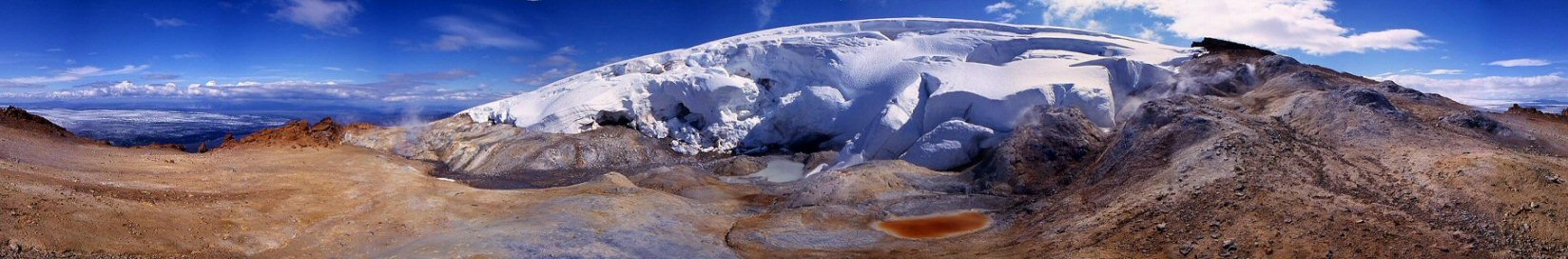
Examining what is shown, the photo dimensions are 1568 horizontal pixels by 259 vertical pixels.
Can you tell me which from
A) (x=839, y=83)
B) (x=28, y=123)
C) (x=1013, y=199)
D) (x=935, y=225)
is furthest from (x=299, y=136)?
(x=1013, y=199)

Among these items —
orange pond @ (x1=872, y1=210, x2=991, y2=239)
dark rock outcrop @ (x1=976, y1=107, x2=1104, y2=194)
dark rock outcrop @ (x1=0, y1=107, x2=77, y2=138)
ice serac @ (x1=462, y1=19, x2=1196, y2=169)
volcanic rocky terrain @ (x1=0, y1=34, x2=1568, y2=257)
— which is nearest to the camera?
volcanic rocky terrain @ (x1=0, y1=34, x2=1568, y2=257)

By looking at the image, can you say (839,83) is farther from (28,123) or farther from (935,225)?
(28,123)

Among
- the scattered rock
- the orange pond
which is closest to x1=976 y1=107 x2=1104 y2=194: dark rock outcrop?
the orange pond

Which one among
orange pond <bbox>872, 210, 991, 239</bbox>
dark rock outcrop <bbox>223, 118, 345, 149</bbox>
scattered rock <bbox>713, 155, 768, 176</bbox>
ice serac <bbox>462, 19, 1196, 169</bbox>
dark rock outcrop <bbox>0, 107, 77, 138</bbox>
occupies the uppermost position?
ice serac <bbox>462, 19, 1196, 169</bbox>

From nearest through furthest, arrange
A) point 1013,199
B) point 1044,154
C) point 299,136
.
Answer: point 1013,199 < point 1044,154 < point 299,136

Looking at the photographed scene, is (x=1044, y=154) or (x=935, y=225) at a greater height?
(x=1044, y=154)

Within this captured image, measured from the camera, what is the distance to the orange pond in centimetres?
1298

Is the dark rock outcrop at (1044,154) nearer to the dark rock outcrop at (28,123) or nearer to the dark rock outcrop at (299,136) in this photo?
the dark rock outcrop at (299,136)

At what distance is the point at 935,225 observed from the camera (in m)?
13.7

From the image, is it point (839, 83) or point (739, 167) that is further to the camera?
point (839, 83)

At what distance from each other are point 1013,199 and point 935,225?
95.1 inches

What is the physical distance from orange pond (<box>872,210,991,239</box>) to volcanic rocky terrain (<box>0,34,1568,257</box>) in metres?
0.05

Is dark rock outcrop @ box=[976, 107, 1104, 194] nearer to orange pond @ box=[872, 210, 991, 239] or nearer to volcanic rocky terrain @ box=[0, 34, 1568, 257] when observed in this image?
volcanic rocky terrain @ box=[0, 34, 1568, 257]

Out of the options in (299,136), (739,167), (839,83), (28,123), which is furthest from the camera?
(299,136)
